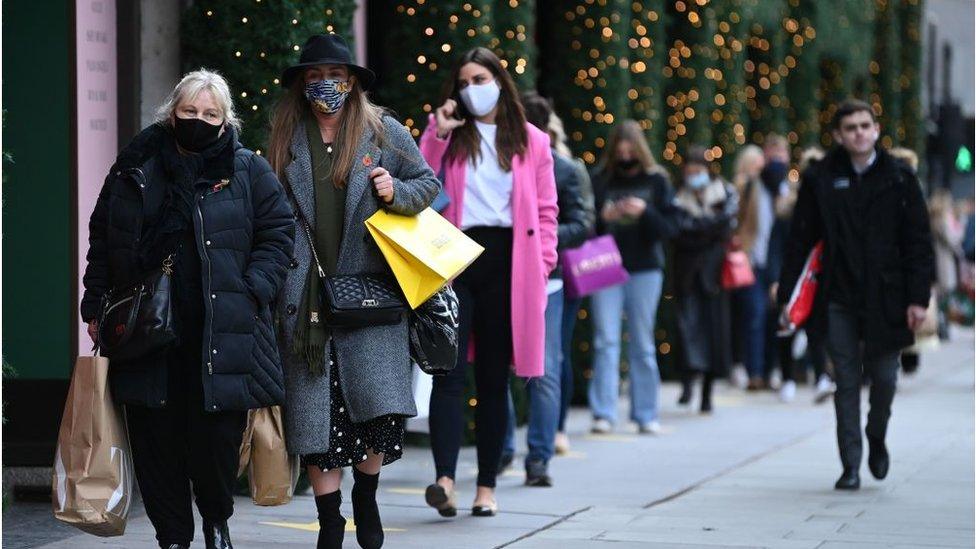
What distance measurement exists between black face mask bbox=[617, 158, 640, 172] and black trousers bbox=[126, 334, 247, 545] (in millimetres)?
5558

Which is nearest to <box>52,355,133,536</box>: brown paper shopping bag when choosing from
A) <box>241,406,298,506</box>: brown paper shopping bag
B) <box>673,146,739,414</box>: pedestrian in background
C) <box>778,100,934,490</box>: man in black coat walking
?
<box>241,406,298,506</box>: brown paper shopping bag

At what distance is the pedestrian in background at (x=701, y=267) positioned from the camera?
12.9 metres

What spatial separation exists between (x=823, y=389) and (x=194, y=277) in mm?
8768

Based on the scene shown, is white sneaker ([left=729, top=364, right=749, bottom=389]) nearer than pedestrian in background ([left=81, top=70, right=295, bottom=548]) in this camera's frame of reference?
No

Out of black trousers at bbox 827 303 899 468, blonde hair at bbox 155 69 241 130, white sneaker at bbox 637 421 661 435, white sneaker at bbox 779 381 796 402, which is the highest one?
blonde hair at bbox 155 69 241 130

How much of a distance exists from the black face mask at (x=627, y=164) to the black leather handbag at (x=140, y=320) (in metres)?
5.76

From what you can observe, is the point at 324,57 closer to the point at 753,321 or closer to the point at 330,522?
the point at 330,522

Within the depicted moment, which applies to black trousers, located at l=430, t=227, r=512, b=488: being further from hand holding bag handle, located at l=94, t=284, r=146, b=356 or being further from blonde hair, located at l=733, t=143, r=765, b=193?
blonde hair, located at l=733, t=143, r=765, b=193

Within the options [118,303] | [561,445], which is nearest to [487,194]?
[118,303]

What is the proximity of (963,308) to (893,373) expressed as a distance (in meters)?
16.5

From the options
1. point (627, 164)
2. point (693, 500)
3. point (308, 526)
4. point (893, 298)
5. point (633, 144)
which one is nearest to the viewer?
point (308, 526)

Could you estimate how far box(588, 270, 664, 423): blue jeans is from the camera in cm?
1127

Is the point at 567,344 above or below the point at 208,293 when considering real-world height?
below

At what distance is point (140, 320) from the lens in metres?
5.69
